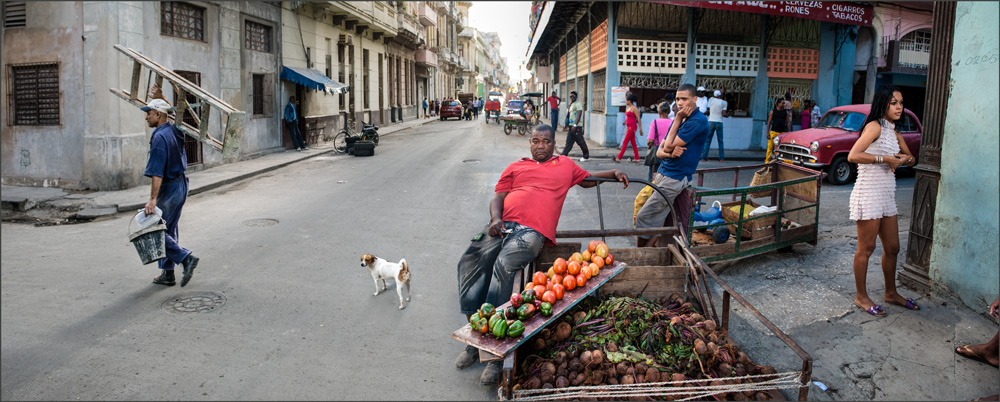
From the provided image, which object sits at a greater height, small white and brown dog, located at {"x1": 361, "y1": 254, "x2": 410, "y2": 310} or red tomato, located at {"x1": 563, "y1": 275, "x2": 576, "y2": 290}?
red tomato, located at {"x1": 563, "y1": 275, "x2": 576, "y2": 290}

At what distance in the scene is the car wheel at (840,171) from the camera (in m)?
12.2

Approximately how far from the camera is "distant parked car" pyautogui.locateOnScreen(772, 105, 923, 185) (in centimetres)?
1205

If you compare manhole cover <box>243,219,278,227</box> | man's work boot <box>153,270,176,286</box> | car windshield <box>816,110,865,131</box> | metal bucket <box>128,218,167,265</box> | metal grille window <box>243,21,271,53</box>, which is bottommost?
man's work boot <box>153,270,176,286</box>

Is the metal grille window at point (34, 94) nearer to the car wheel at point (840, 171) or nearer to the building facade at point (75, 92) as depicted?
the building facade at point (75, 92)

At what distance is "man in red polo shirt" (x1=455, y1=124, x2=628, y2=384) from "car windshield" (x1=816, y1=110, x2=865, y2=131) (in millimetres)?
10238

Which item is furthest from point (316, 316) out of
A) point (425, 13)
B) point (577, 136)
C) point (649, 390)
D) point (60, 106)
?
point (425, 13)

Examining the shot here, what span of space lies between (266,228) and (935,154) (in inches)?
304

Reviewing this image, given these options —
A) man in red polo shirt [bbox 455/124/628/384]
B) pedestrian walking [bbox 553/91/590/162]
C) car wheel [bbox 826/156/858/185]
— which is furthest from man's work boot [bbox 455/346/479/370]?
pedestrian walking [bbox 553/91/590/162]

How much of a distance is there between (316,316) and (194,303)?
1.21m

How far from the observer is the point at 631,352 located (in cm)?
367

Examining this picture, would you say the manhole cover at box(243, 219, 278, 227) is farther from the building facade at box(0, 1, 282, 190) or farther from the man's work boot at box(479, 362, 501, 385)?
the man's work boot at box(479, 362, 501, 385)

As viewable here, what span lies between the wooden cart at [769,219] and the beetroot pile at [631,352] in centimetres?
192

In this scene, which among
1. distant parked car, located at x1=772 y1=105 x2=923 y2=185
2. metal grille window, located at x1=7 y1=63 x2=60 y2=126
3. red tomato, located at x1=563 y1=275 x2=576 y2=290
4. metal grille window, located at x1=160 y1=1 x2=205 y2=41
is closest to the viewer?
red tomato, located at x1=563 y1=275 x2=576 y2=290

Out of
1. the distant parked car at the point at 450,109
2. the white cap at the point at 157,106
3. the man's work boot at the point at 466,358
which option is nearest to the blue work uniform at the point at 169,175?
the white cap at the point at 157,106
